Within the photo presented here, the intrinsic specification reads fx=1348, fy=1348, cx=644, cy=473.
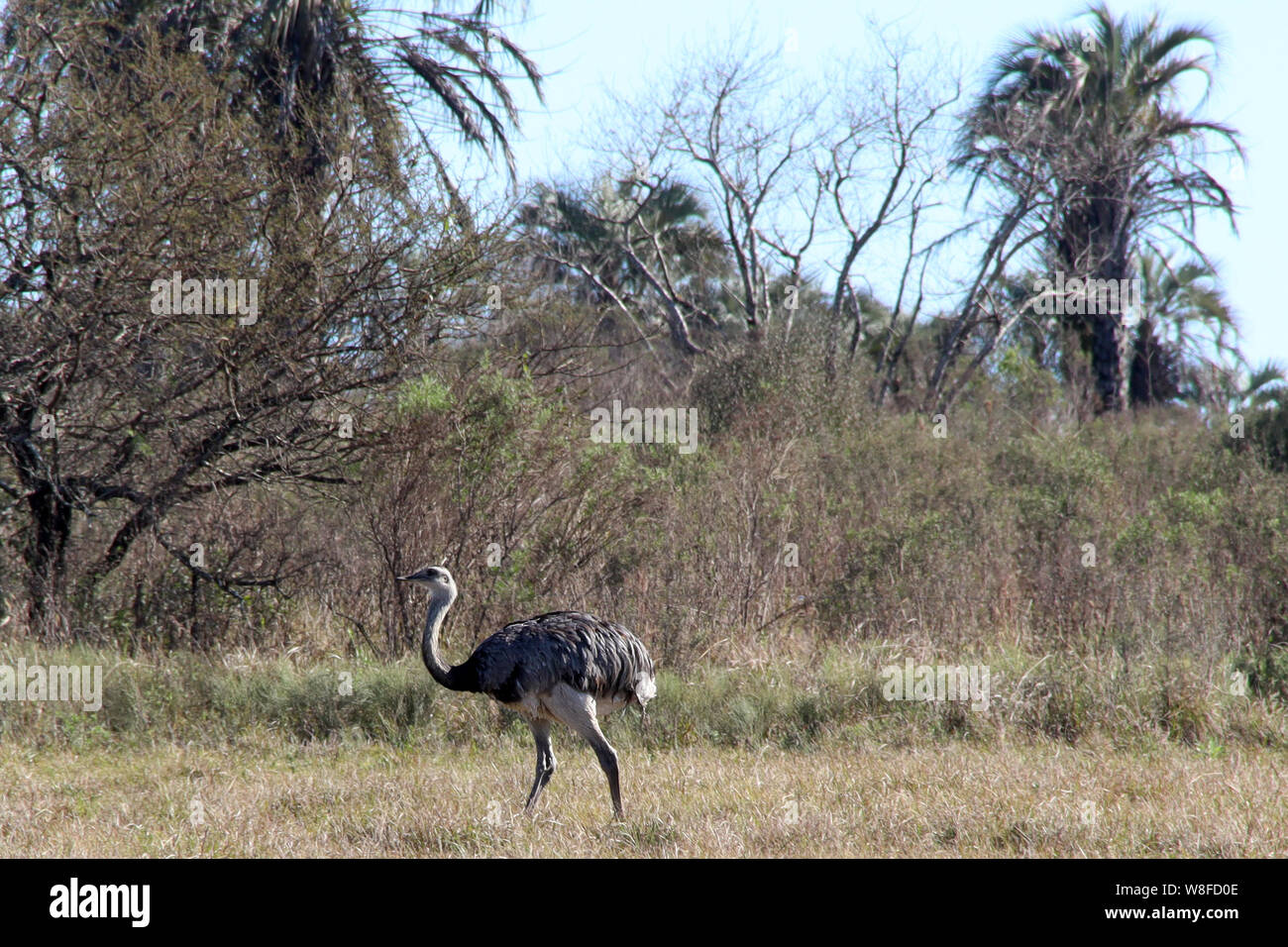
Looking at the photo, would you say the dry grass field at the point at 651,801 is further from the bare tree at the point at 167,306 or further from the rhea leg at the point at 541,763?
the bare tree at the point at 167,306

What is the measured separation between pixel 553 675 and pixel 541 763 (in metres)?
0.50

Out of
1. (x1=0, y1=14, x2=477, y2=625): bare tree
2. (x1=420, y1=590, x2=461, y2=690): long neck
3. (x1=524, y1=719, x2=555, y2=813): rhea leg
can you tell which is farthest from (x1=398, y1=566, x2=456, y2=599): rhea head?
(x1=0, y1=14, x2=477, y2=625): bare tree

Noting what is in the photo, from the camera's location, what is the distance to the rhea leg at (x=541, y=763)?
22.5ft

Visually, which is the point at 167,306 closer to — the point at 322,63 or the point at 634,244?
the point at 322,63

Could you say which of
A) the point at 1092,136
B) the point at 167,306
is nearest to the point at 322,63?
Result: the point at 167,306

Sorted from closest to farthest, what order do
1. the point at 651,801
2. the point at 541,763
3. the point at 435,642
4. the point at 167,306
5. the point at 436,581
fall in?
the point at 651,801 → the point at 541,763 → the point at 435,642 → the point at 436,581 → the point at 167,306

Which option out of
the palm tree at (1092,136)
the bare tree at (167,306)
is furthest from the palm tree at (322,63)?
the palm tree at (1092,136)

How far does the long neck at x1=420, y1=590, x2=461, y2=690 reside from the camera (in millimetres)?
7055

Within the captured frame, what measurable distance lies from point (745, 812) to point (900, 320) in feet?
66.0

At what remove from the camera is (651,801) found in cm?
693

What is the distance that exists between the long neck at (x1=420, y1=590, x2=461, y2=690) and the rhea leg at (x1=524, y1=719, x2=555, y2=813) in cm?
50

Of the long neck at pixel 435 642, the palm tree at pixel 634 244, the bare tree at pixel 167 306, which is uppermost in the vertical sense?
the palm tree at pixel 634 244

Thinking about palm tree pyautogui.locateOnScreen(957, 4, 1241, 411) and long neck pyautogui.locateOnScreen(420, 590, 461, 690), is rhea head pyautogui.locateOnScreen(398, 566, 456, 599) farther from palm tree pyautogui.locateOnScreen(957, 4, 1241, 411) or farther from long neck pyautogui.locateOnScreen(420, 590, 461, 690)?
palm tree pyautogui.locateOnScreen(957, 4, 1241, 411)

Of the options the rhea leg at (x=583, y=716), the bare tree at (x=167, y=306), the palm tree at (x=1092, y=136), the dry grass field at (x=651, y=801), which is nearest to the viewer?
the dry grass field at (x=651, y=801)
